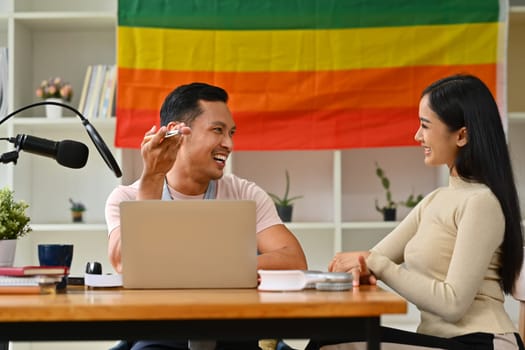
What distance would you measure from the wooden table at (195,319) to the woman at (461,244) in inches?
18.0

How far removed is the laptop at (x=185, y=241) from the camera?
5.91ft

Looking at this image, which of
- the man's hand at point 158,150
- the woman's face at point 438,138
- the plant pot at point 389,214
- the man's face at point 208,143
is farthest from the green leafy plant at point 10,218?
the plant pot at point 389,214

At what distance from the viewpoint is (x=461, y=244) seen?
2.01 meters

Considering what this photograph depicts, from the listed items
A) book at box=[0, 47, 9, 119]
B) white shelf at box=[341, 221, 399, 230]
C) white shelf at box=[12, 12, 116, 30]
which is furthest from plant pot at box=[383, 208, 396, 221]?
book at box=[0, 47, 9, 119]

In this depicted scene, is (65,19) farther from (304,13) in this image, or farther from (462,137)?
(462,137)

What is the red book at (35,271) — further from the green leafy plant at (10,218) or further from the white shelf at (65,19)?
the white shelf at (65,19)

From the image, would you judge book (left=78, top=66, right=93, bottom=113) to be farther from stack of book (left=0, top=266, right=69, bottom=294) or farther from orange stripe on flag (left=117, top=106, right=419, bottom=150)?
stack of book (left=0, top=266, right=69, bottom=294)

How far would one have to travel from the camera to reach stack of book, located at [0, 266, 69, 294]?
1.78 metres

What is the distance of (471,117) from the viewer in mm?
2170

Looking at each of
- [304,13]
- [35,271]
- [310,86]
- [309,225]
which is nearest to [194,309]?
[35,271]

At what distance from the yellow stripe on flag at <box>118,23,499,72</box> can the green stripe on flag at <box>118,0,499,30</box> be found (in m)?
0.03

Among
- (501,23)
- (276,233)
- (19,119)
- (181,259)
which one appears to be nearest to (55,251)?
(181,259)

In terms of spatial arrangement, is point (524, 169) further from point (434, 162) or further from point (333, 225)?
point (434, 162)

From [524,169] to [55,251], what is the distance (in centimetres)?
278
